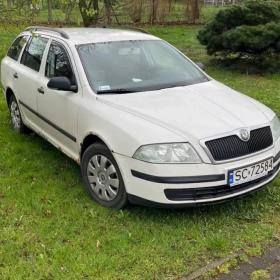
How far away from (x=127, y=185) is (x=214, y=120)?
0.97 m

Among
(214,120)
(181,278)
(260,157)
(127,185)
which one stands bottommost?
(181,278)

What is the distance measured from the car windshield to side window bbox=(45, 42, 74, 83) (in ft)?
0.71

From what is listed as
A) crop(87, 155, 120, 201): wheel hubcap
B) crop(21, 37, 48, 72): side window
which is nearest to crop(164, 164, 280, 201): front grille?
crop(87, 155, 120, 201): wheel hubcap

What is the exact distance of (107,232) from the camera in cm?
350

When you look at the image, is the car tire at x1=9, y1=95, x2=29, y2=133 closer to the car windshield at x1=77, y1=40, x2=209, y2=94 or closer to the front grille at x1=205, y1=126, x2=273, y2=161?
the car windshield at x1=77, y1=40, x2=209, y2=94

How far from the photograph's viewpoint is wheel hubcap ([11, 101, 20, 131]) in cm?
597

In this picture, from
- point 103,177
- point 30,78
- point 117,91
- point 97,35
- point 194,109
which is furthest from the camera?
point 30,78

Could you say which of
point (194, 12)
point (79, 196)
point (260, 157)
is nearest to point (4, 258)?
point (79, 196)

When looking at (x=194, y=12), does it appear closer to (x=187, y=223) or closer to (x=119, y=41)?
(x=119, y=41)

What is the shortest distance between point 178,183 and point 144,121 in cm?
63

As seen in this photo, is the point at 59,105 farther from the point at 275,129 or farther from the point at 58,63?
the point at 275,129

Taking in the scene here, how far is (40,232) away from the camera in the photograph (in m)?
3.52

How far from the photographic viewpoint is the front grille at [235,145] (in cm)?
330

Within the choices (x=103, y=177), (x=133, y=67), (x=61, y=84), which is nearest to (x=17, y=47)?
(x=61, y=84)
